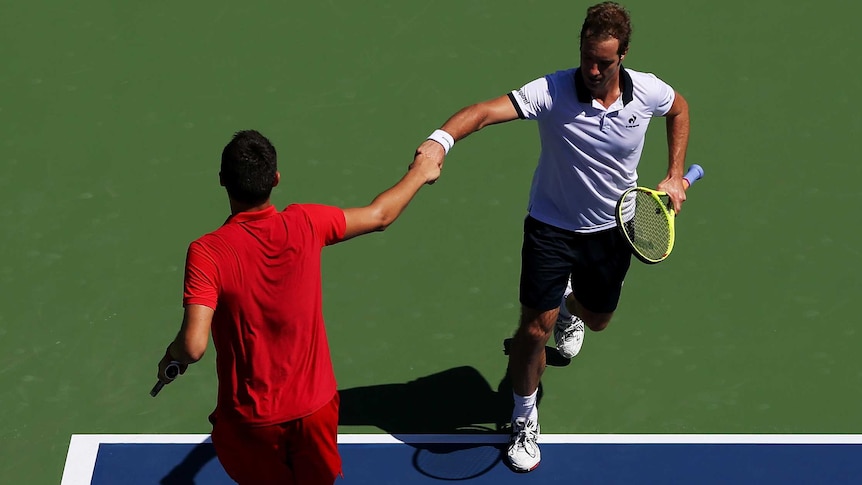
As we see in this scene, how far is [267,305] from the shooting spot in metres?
6.18

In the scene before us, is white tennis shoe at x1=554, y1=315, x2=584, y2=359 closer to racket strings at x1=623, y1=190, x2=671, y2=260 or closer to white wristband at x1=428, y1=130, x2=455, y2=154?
racket strings at x1=623, y1=190, x2=671, y2=260

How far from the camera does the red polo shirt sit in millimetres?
6086

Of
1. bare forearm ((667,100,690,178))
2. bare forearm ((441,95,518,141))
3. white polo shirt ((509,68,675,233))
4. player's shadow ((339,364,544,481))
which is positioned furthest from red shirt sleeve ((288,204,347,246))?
bare forearm ((667,100,690,178))

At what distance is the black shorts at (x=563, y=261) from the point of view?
782 cm

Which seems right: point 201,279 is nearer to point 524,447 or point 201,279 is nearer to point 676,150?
point 524,447

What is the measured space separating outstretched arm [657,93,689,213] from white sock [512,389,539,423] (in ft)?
4.74

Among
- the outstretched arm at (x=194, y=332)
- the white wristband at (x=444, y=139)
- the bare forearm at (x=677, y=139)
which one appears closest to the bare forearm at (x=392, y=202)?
the white wristband at (x=444, y=139)

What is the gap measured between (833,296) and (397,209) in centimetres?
411

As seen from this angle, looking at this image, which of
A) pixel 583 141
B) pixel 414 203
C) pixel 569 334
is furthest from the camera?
pixel 414 203

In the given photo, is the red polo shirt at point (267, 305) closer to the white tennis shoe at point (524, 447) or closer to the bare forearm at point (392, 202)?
the bare forearm at point (392, 202)

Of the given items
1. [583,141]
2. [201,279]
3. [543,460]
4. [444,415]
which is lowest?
[543,460]

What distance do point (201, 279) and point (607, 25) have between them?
2776 mm

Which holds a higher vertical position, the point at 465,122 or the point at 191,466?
the point at 465,122

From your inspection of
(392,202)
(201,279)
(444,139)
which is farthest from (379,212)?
(201,279)
